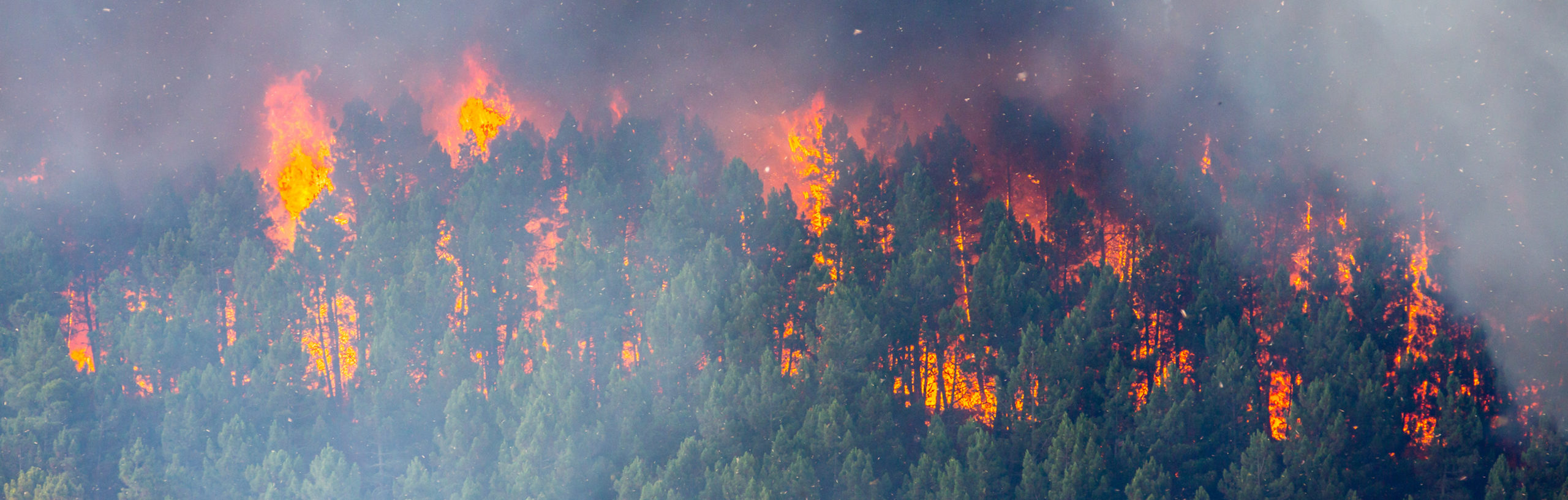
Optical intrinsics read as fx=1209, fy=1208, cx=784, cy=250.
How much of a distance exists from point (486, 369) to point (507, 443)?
2.43m

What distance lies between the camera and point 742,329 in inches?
700

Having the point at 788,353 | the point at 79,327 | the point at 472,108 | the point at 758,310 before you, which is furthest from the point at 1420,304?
the point at 79,327

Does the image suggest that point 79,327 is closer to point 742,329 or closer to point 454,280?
point 454,280

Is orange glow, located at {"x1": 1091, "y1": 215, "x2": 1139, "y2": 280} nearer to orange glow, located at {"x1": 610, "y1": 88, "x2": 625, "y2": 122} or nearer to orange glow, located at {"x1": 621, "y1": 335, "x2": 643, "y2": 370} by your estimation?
orange glow, located at {"x1": 621, "y1": 335, "x2": 643, "y2": 370}

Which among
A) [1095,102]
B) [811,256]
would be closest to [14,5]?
[811,256]

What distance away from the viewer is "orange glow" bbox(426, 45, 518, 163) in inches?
856

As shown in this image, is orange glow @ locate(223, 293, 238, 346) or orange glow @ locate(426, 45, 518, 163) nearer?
orange glow @ locate(223, 293, 238, 346)

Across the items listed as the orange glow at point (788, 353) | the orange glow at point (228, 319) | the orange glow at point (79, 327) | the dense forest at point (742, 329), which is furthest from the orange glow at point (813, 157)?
the orange glow at point (79, 327)

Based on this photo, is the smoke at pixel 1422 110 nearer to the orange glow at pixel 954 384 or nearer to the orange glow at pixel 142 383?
the orange glow at pixel 954 384

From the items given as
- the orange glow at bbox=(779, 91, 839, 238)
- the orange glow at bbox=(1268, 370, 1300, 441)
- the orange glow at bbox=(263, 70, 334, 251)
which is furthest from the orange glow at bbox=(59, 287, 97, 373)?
the orange glow at bbox=(1268, 370, 1300, 441)

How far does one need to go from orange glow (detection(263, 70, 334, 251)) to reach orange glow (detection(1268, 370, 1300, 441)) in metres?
15.6

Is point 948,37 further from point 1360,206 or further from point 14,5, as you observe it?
point 14,5

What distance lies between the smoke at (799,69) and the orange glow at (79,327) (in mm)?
2131

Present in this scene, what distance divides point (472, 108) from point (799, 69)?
600cm
